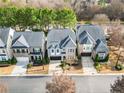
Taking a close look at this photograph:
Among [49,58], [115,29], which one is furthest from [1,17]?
[115,29]

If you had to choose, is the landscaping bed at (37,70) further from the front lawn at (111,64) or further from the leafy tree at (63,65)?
the front lawn at (111,64)

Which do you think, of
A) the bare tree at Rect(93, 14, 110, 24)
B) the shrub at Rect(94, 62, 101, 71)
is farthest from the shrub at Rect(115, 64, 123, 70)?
the bare tree at Rect(93, 14, 110, 24)

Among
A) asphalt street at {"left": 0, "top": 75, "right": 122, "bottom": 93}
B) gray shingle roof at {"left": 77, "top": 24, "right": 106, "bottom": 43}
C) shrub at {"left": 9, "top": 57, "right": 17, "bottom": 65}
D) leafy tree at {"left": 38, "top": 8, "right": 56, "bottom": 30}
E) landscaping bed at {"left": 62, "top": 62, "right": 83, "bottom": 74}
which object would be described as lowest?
asphalt street at {"left": 0, "top": 75, "right": 122, "bottom": 93}

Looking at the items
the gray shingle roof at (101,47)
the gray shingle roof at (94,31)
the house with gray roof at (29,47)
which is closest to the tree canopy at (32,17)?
the gray shingle roof at (94,31)

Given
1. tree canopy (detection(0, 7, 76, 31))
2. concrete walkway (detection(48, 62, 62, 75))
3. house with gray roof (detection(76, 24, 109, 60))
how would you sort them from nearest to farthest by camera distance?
concrete walkway (detection(48, 62, 62, 75)), house with gray roof (detection(76, 24, 109, 60)), tree canopy (detection(0, 7, 76, 31))

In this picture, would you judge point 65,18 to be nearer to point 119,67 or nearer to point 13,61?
point 13,61

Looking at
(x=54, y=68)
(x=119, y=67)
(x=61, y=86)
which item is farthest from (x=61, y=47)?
(x=61, y=86)

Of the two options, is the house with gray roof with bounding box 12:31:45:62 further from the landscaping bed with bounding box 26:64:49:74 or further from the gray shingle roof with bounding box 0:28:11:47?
the landscaping bed with bounding box 26:64:49:74
